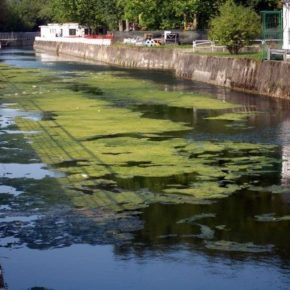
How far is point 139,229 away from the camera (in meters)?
13.2

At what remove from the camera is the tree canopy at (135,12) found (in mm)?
60406

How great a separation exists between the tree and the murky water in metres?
22.7

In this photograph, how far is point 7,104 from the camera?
112 ft

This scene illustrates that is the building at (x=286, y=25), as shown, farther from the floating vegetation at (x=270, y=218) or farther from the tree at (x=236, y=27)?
the floating vegetation at (x=270, y=218)

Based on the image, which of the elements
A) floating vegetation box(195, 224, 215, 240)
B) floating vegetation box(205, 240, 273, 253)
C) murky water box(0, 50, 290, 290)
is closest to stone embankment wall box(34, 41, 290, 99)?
murky water box(0, 50, 290, 290)

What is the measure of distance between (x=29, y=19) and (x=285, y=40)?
364ft

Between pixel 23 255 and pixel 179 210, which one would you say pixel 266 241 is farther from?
pixel 23 255

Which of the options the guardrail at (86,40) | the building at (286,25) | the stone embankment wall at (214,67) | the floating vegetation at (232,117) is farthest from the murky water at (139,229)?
the guardrail at (86,40)

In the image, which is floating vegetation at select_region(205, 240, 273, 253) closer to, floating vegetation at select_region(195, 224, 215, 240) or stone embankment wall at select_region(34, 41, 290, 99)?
→ floating vegetation at select_region(195, 224, 215, 240)

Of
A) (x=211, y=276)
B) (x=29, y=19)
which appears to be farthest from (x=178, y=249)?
(x=29, y=19)

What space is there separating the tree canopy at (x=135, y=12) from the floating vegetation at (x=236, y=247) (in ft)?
139

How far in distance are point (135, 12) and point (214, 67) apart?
2682cm

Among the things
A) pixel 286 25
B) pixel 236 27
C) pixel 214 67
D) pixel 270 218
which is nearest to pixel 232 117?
pixel 286 25

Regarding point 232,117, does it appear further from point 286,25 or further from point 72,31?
point 72,31
